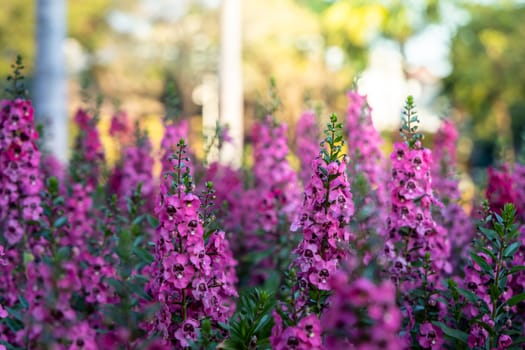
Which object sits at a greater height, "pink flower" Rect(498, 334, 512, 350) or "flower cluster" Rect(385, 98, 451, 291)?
"flower cluster" Rect(385, 98, 451, 291)

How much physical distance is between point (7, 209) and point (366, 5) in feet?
67.5

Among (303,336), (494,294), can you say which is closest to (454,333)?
(494,294)

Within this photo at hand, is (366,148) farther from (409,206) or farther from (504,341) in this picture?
(504,341)

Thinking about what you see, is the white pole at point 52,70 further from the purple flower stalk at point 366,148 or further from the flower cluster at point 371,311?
the flower cluster at point 371,311

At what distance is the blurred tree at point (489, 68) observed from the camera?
24578 millimetres

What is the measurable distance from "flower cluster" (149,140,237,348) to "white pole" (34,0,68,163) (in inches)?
256

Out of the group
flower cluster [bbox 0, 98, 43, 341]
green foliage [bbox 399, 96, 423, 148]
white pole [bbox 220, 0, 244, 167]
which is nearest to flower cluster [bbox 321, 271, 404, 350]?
green foliage [bbox 399, 96, 423, 148]

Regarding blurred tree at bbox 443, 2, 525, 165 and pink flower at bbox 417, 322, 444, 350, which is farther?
blurred tree at bbox 443, 2, 525, 165

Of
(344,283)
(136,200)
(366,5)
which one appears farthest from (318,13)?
(344,283)

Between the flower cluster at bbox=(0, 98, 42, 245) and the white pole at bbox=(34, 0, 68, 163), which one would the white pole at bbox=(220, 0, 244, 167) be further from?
the flower cluster at bbox=(0, 98, 42, 245)

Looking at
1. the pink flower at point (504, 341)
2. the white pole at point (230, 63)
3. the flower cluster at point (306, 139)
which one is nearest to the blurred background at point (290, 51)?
the white pole at point (230, 63)

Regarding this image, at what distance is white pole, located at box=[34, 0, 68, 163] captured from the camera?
878 centimetres

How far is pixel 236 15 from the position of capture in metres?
11.1

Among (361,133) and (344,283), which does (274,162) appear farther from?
(344,283)
